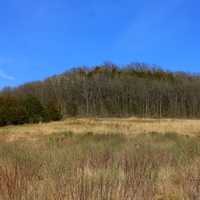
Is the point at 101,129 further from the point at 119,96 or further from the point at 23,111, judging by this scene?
the point at 119,96

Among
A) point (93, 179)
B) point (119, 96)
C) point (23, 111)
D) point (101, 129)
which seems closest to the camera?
point (93, 179)

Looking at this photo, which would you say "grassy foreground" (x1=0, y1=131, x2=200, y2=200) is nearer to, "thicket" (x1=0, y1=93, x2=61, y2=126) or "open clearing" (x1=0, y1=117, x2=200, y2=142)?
"open clearing" (x1=0, y1=117, x2=200, y2=142)

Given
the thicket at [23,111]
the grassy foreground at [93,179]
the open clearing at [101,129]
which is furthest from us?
the thicket at [23,111]

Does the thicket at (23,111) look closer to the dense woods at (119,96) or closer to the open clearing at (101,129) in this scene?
the open clearing at (101,129)

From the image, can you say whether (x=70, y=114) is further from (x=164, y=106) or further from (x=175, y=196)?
(x=175, y=196)

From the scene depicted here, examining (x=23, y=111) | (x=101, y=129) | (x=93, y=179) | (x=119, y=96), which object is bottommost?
(x=93, y=179)

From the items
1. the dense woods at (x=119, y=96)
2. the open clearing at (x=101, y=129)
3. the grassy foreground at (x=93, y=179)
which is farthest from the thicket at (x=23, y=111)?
the grassy foreground at (x=93, y=179)

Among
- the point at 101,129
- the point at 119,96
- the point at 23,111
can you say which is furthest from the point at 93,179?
the point at 119,96

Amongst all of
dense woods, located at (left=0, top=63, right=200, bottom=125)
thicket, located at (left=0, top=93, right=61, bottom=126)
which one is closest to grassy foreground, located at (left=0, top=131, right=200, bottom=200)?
thicket, located at (left=0, top=93, right=61, bottom=126)

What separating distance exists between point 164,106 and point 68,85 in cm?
2459

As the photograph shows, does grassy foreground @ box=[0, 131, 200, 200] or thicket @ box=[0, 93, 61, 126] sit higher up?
thicket @ box=[0, 93, 61, 126]

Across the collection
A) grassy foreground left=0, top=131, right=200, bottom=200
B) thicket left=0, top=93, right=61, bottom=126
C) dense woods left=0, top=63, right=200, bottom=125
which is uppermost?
dense woods left=0, top=63, right=200, bottom=125

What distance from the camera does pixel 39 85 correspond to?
273ft

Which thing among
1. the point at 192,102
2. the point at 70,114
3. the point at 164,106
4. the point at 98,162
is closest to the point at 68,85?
the point at 70,114
